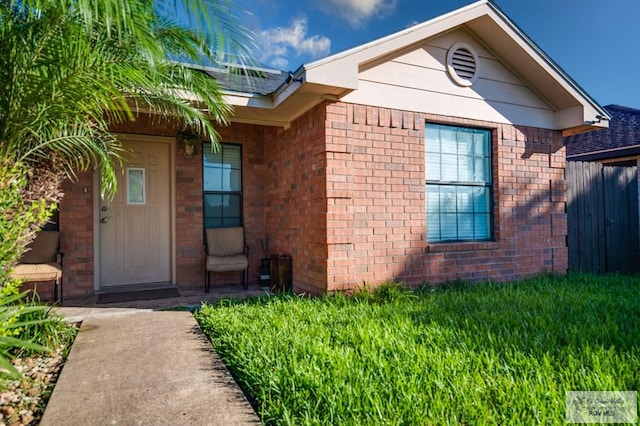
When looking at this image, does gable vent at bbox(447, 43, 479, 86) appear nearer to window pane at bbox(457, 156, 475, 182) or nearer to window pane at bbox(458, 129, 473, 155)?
window pane at bbox(458, 129, 473, 155)

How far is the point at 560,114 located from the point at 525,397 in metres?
5.56

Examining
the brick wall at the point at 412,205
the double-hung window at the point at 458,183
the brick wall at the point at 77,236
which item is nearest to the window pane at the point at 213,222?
the brick wall at the point at 77,236

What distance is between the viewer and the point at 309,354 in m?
2.61

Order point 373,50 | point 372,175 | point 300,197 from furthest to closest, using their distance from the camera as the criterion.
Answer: point 300,197, point 372,175, point 373,50

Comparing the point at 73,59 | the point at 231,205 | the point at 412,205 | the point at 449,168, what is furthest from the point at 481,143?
the point at 73,59

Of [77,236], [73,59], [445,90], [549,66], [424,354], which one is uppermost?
[549,66]

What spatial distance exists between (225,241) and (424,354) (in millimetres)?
4010

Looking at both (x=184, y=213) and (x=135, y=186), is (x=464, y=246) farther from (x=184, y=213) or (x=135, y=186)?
(x=135, y=186)

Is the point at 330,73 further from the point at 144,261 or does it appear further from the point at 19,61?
the point at 144,261

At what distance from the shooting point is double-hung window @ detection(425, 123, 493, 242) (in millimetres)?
5211

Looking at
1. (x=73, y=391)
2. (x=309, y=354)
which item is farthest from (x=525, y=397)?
(x=73, y=391)

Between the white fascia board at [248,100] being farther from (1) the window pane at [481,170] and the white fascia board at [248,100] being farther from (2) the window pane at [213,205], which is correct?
(1) the window pane at [481,170]

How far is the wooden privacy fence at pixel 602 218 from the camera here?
21.0ft

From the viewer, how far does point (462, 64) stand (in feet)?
17.3
